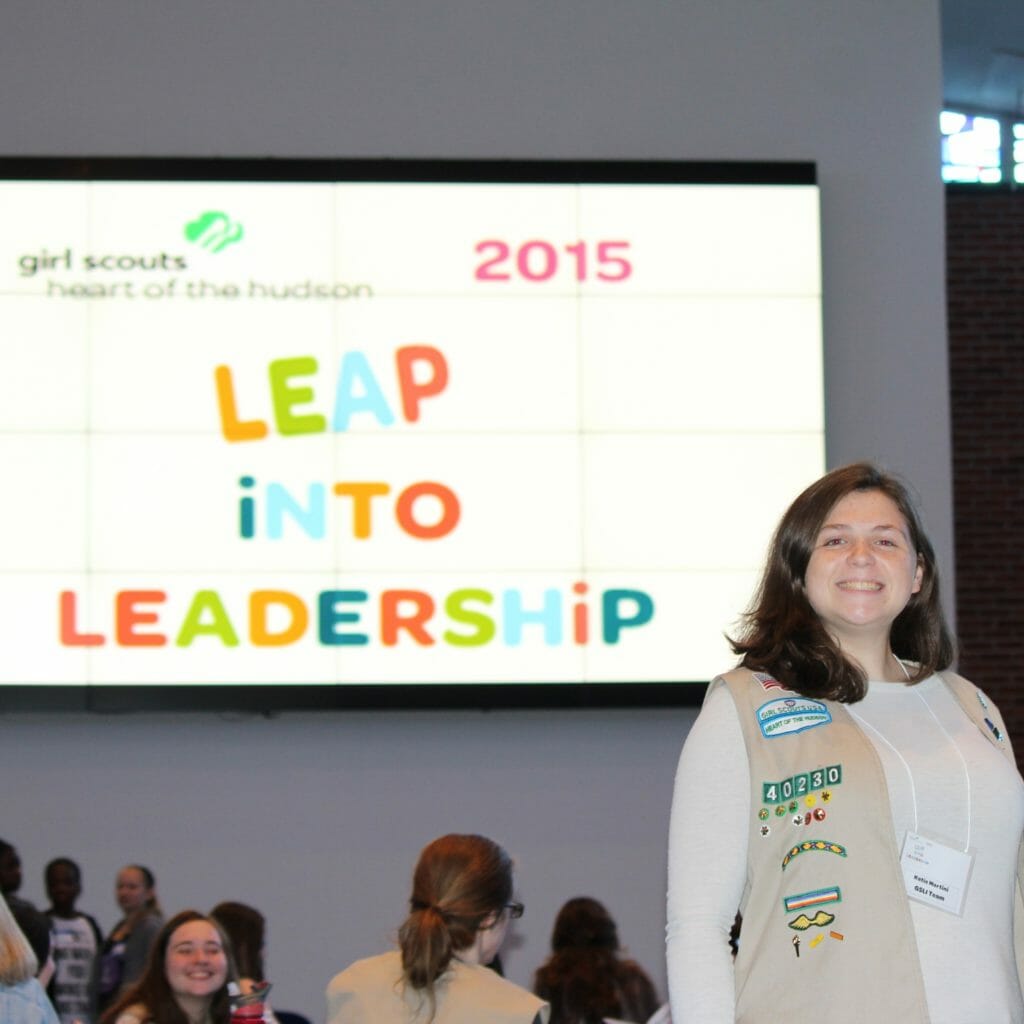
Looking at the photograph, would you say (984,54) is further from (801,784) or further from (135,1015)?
(801,784)

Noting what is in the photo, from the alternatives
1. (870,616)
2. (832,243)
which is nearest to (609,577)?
(832,243)

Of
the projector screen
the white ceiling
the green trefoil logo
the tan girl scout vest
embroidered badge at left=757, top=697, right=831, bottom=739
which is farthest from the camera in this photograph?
the white ceiling

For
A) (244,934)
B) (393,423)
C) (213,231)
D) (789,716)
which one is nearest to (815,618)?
(789,716)

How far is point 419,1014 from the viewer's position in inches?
111

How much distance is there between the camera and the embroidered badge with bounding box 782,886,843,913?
1.96 m

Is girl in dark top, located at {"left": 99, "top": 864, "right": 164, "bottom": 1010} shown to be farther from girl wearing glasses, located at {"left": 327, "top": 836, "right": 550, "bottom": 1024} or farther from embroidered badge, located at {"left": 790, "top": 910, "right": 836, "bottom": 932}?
embroidered badge, located at {"left": 790, "top": 910, "right": 836, "bottom": 932}

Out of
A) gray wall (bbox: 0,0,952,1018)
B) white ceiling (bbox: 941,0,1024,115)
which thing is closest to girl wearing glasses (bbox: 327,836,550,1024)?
gray wall (bbox: 0,0,952,1018)

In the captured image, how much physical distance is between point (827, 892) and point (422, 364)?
3765mm

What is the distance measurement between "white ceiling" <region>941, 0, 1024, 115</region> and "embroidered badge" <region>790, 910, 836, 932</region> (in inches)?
345

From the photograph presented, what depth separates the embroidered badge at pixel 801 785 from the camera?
199 centimetres

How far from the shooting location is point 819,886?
77.1 inches

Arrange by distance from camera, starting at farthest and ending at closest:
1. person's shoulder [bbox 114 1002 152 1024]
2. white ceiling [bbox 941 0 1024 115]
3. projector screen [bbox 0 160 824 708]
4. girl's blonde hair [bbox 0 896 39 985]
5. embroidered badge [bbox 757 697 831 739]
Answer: white ceiling [bbox 941 0 1024 115] < projector screen [bbox 0 160 824 708] < person's shoulder [bbox 114 1002 152 1024] < girl's blonde hair [bbox 0 896 39 985] < embroidered badge [bbox 757 697 831 739]

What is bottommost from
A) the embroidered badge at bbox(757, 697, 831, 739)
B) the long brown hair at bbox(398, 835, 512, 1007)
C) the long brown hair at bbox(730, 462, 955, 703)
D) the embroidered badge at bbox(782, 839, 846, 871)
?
the long brown hair at bbox(398, 835, 512, 1007)

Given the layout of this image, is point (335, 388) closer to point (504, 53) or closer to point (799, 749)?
point (504, 53)
